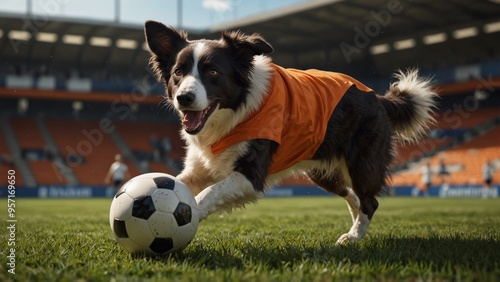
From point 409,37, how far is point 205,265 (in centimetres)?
3130

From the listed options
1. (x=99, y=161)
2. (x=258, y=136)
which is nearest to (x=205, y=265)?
(x=258, y=136)

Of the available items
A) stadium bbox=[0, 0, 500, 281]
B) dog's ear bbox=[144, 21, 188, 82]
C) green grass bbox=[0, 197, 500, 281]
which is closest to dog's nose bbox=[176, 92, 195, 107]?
dog's ear bbox=[144, 21, 188, 82]

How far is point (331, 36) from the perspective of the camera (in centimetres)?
3120

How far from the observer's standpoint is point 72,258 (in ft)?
Answer: 11.9

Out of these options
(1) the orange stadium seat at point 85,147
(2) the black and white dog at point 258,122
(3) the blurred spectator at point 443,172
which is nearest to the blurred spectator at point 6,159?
(1) the orange stadium seat at point 85,147

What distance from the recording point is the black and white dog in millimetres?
4203

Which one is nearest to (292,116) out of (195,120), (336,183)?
(195,120)

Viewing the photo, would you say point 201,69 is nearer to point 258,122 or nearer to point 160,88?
point 258,122

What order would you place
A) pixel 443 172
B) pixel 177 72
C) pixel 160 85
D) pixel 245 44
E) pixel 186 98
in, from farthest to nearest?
pixel 160 85 → pixel 443 172 → pixel 245 44 → pixel 177 72 → pixel 186 98

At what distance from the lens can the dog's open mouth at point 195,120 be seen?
416 centimetres

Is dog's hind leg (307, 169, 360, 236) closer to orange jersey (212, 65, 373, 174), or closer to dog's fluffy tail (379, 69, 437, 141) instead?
orange jersey (212, 65, 373, 174)

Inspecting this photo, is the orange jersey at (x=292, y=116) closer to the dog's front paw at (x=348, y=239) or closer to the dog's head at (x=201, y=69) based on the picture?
the dog's head at (x=201, y=69)

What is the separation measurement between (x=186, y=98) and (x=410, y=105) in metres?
3.21

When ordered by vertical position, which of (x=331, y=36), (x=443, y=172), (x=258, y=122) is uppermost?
(x=258, y=122)
